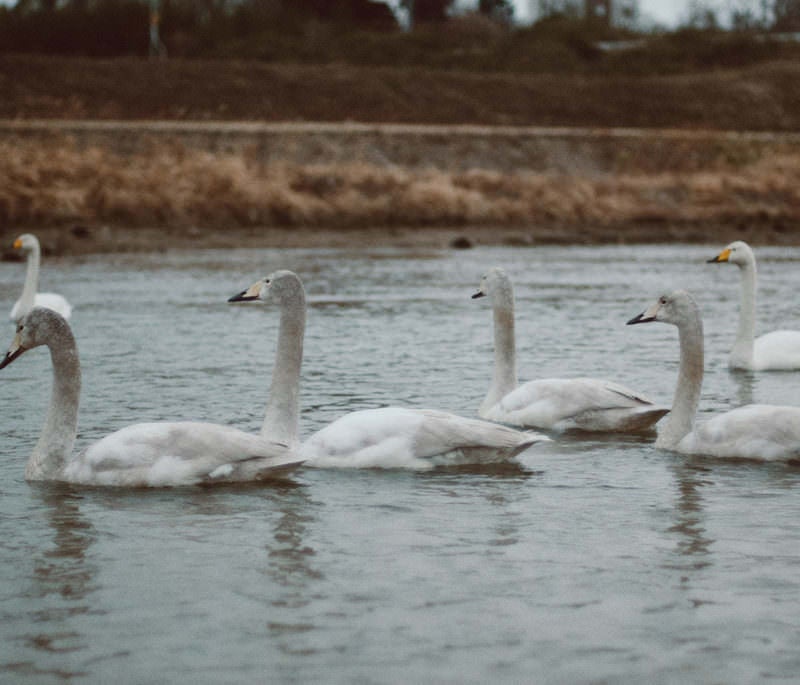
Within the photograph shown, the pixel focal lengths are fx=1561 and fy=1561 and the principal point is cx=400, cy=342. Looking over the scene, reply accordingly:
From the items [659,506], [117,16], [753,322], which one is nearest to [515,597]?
[659,506]

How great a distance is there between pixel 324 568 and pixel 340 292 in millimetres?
14863

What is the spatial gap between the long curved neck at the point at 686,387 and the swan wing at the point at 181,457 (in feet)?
7.58

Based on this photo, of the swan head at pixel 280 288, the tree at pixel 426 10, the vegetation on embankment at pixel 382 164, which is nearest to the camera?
the swan head at pixel 280 288

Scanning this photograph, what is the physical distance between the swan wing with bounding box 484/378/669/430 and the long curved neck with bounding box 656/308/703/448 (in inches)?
13.4

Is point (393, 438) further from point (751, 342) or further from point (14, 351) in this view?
point (751, 342)

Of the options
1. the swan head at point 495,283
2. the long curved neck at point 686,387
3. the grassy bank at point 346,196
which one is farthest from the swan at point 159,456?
the grassy bank at point 346,196

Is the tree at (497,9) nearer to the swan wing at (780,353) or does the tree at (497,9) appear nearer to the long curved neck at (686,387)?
the swan wing at (780,353)

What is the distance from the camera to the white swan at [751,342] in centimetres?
1243

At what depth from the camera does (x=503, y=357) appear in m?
10.1

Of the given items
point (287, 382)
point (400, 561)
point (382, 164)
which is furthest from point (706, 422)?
point (382, 164)

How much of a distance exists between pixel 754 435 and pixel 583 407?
131cm

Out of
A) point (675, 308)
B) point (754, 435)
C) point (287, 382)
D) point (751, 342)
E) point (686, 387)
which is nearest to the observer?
point (754, 435)

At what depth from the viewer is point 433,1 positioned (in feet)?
233

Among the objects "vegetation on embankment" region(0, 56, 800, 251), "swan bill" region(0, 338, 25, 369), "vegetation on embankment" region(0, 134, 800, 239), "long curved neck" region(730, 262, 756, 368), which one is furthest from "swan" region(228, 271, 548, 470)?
"vegetation on embankment" region(0, 134, 800, 239)
